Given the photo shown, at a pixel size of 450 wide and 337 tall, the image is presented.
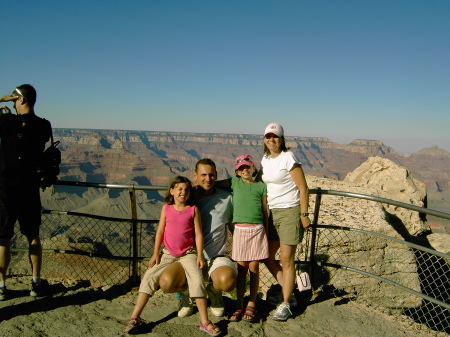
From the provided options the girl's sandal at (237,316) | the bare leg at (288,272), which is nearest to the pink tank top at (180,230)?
the girl's sandal at (237,316)

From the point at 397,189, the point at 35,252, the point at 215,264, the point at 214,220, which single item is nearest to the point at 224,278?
the point at 215,264

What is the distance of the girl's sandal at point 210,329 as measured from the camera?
3.01m

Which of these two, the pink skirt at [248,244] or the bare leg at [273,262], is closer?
the pink skirt at [248,244]

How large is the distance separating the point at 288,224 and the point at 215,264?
83 centimetres

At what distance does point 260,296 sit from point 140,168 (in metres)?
180

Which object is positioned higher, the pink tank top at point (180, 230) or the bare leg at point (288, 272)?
the pink tank top at point (180, 230)

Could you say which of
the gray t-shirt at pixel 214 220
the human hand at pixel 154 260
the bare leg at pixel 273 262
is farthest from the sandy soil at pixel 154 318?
the gray t-shirt at pixel 214 220

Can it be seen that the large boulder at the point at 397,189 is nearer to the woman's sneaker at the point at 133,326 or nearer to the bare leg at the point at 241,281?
the bare leg at the point at 241,281

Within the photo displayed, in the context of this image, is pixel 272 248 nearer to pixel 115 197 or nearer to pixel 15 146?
pixel 15 146

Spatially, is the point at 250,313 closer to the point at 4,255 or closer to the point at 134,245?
the point at 134,245

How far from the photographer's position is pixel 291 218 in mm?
3354

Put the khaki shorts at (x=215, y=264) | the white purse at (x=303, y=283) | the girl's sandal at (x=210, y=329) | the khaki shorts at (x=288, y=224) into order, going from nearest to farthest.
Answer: the girl's sandal at (x=210, y=329), the khaki shorts at (x=215, y=264), the khaki shorts at (x=288, y=224), the white purse at (x=303, y=283)

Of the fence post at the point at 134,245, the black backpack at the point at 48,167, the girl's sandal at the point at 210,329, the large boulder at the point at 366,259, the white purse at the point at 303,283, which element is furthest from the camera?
the large boulder at the point at 366,259

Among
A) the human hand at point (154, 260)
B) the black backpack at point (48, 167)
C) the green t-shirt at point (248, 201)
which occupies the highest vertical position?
the black backpack at point (48, 167)
